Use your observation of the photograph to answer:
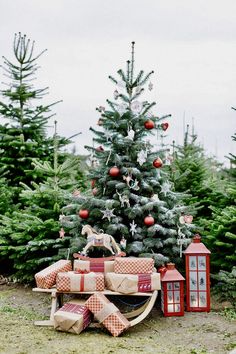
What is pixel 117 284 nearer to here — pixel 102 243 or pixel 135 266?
pixel 135 266

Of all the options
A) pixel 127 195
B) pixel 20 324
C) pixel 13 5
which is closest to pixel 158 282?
pixel 127 195

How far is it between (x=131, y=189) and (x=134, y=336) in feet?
7.88

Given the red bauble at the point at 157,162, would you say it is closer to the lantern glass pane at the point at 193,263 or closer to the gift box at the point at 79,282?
the lantern glass pane at the point at 193,263

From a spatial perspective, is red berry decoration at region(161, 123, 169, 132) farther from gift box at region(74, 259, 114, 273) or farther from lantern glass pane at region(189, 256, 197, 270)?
gift box at region(74, 259, 114, 273)

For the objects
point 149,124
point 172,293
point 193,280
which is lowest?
point 172,293

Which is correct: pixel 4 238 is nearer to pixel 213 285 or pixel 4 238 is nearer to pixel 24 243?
pixel 24 243

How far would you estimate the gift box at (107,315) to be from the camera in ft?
20.4

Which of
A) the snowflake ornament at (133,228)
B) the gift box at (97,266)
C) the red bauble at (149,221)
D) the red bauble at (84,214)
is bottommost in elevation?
the gift box at (97,266)

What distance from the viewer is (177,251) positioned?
7562mm

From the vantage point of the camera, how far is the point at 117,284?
6.61 meters

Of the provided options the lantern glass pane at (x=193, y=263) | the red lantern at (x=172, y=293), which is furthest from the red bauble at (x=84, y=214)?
the lantern glass pane at (x=193, y=263)

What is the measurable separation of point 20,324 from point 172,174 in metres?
4.47

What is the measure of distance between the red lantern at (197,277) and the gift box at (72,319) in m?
1.73

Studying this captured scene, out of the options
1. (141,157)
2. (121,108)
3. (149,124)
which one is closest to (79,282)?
(141,157)
